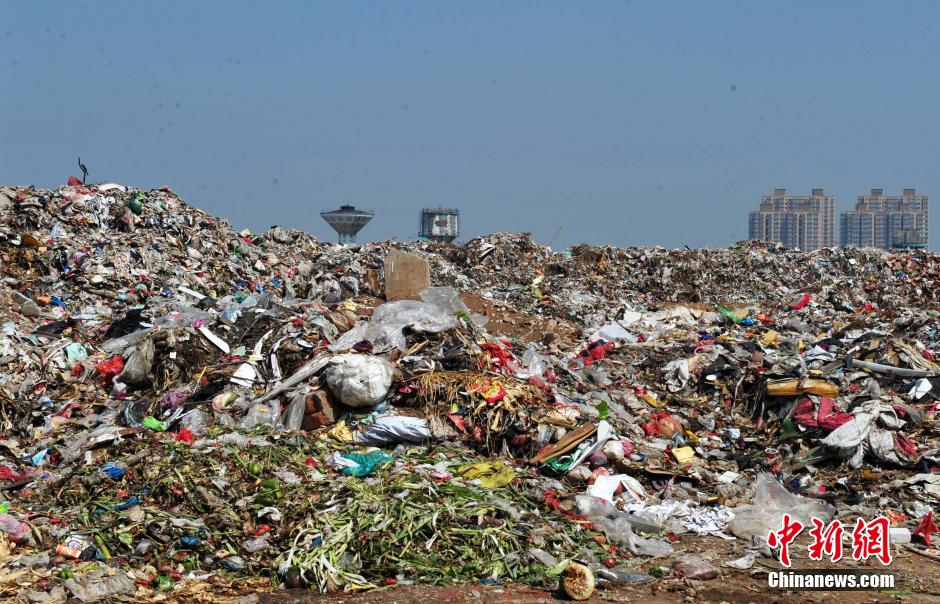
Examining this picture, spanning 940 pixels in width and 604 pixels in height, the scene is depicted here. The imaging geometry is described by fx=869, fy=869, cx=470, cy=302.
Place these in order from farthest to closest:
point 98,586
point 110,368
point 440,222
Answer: point 440,222
point 110,368
point 98,586

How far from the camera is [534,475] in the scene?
22.4 ft

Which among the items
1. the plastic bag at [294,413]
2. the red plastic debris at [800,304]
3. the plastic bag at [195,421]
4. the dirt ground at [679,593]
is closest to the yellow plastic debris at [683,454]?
the dirt ground at [679,593]

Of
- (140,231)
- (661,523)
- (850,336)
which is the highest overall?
(140,231)

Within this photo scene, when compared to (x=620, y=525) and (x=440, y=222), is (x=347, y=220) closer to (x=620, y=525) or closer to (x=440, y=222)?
(x=440, y=222)

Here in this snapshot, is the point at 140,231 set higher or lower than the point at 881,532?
higher

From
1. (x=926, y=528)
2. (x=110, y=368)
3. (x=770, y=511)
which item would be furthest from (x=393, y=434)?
(x=926, y=528)

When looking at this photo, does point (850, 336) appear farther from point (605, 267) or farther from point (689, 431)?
point (605, 267)

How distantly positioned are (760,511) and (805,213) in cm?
8043

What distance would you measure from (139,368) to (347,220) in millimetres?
31384

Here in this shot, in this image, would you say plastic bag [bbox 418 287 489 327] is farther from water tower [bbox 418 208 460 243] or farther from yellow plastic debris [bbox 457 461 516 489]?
water tower [bbox 418 208 460 243]

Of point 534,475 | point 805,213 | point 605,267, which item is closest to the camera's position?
point 534,475

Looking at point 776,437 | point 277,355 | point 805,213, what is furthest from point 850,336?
point 805,213

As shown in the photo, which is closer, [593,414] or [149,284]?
[593,414]

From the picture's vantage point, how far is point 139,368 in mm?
8570
